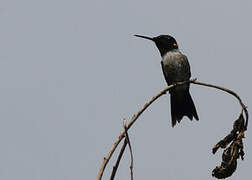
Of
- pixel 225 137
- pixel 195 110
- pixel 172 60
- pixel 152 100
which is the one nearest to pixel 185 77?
pixel 172 60

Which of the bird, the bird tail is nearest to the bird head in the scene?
the bird

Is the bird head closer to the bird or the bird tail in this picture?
the bird

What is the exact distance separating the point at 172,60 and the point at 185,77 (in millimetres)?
444

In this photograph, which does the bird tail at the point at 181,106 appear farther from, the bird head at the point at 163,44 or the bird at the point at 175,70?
the bird head at the point at 163,44

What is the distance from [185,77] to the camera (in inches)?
386

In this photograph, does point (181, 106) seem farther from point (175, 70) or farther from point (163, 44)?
point (163, 44)

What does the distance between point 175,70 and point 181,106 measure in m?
0.92

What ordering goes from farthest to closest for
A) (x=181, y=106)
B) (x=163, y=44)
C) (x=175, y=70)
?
(x=163, y=44), (x=175, y=70), (x=181, y=106)

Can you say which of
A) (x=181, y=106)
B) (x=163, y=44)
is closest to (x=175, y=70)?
(x=163, y=44)

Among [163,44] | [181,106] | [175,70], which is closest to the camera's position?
[181,106]

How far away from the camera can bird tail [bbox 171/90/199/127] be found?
28.6ft

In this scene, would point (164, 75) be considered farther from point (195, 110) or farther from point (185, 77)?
point (195, 110)

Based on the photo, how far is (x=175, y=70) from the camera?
32.1 feet

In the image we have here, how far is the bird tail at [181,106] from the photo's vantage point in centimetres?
870
